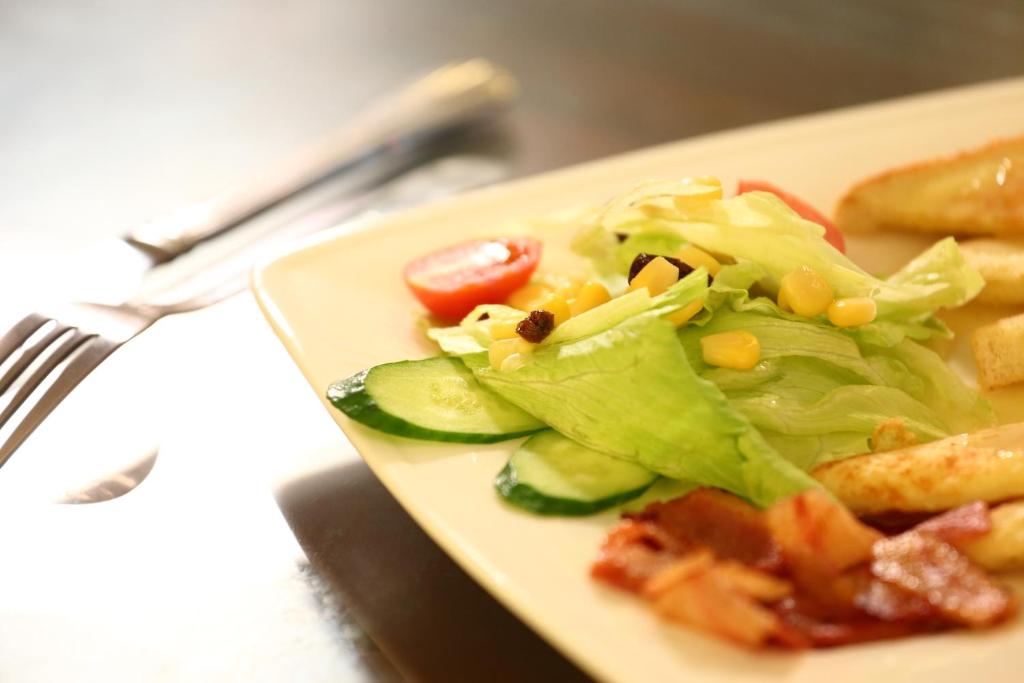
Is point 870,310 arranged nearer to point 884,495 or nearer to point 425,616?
point 884,495

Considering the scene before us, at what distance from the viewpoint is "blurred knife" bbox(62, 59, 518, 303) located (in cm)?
358

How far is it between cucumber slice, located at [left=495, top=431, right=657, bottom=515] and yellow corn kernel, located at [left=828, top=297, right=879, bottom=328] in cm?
72

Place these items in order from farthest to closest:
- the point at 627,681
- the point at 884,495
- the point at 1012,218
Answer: the point at 1012,218
the point at 884,495
the point at 627,681

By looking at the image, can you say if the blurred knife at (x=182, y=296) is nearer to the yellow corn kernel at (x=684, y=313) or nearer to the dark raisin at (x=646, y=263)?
the dark raisin at (x=646, y=263)

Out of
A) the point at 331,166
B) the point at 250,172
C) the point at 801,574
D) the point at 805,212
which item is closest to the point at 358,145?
the point at 331,166

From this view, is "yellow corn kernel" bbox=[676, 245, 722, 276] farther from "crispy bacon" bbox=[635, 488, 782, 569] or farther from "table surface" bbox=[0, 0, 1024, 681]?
"table surface" bbox=[0, 0, 1024, 681]

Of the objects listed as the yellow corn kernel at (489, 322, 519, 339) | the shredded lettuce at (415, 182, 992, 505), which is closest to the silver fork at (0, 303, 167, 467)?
the shredded lettuce at (415, 182, 992, 505)

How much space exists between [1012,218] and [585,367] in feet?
5.62

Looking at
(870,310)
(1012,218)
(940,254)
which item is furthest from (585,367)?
(1012,218)

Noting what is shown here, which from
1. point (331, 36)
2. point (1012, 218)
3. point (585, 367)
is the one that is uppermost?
point (331, 36)

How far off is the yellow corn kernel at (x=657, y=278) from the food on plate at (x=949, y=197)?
116 centimetres

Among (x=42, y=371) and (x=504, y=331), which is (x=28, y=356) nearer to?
(x=42, y=371)

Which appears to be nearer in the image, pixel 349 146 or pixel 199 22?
pixel 349 146

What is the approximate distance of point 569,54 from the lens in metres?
5.91
